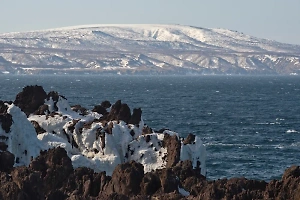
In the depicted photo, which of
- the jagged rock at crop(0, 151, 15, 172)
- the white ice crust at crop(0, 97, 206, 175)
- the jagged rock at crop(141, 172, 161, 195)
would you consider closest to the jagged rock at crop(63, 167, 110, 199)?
the jagged rock at crop(141, 172, 161, 195)

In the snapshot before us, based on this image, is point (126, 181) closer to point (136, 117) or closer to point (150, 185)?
point (150, 185)

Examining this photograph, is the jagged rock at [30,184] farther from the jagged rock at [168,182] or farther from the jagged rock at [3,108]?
the jagged rock at [3,108]

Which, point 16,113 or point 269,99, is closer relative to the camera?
point 16,113

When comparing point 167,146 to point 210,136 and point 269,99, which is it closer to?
point 210,136

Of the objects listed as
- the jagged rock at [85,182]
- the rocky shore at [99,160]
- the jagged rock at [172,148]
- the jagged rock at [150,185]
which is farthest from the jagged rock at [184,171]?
the jagged rock at [172,148]

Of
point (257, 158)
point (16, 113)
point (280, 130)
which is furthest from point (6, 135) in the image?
point (280, 130)

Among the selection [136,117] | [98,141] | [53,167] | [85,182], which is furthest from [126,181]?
[136,117]

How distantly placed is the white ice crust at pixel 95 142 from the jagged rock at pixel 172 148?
490mm

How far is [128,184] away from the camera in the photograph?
35688 millimetres

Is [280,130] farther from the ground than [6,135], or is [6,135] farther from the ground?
[6,135]

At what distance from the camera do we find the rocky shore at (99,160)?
32.1 metres

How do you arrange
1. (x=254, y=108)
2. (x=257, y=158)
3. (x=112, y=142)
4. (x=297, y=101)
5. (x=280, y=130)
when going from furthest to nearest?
(x=297, y=101)
(x=254, y=108)
(x=280, y=130)
(x=257, y=158)
(x=112, y=142)

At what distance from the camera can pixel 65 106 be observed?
195 feet

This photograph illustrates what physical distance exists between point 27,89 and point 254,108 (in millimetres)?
109205
